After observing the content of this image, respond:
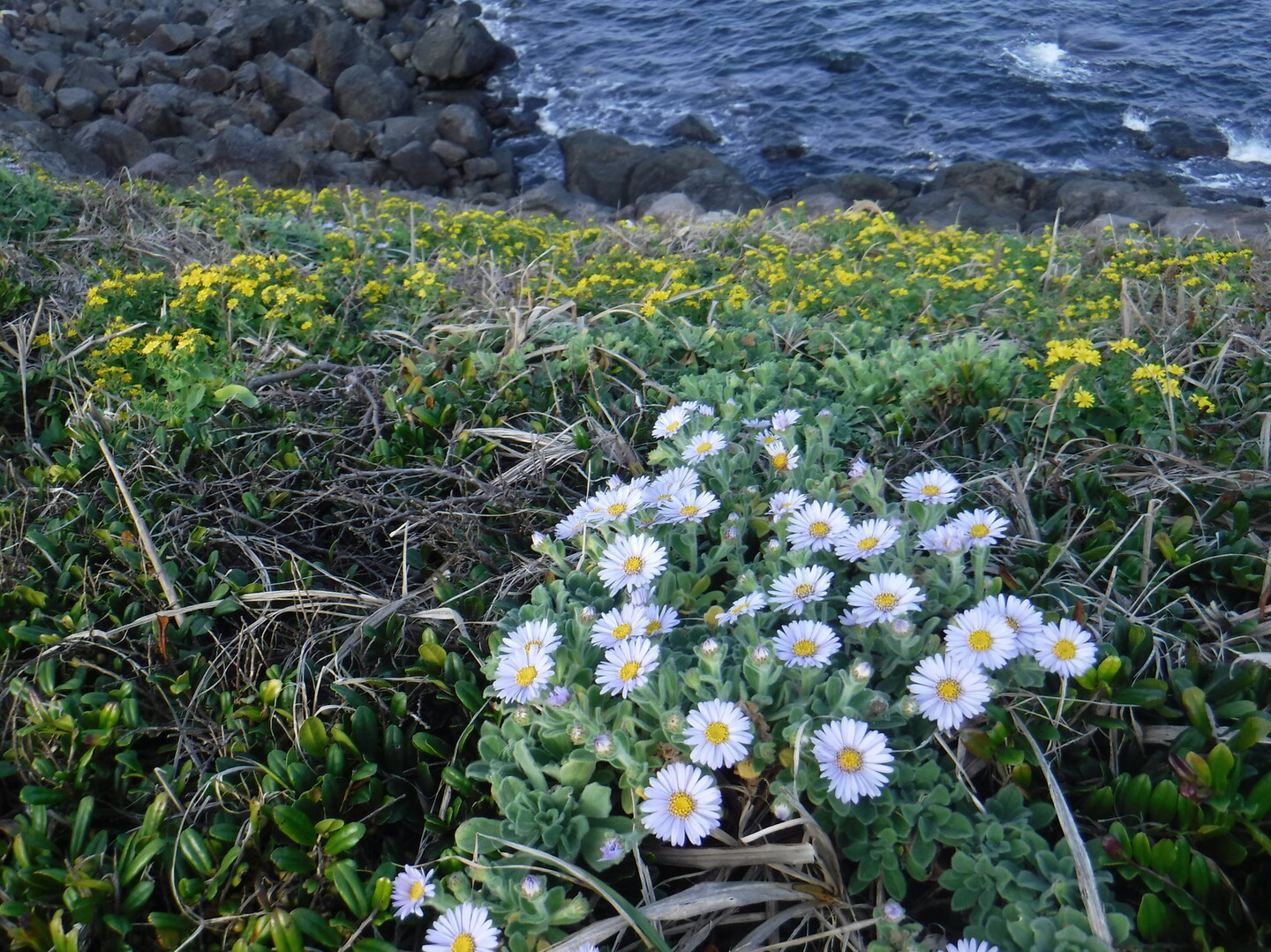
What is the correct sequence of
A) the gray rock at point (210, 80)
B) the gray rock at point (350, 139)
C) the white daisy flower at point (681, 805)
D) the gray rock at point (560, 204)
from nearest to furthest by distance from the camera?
the white daisy flower at point (681, 805), the gray rock at point (560, 204), the gray rock at point (350, 139), the gray rock at point (210, 80)

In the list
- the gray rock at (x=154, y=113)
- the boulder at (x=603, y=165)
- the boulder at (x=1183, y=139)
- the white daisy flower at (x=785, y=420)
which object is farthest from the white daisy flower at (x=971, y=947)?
the gray rock at (x=154, y=113)

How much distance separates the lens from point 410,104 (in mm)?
18375

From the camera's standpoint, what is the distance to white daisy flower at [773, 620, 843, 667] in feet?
4.66

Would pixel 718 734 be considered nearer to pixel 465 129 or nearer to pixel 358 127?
pixel 465 129

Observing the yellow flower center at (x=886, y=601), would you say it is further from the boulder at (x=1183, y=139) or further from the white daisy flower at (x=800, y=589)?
the boulder at (x=1183, y=139)

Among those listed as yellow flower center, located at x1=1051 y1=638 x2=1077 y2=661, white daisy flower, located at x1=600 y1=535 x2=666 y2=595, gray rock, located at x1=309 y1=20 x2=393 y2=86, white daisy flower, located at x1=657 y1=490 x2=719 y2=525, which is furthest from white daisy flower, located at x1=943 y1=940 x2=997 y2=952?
gray rock, located at x1=309 y1=20 x2=393 y2=86

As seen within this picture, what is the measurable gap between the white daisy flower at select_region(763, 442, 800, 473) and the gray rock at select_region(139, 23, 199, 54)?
2126cm

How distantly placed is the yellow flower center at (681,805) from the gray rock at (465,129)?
56.3 ft

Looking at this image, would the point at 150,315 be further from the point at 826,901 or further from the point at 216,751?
the point at 826,901

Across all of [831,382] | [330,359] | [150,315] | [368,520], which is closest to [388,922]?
[368,520]

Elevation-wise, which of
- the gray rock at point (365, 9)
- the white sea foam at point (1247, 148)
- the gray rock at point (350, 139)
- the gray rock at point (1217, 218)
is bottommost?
the white sea foam at point (1247, 148)

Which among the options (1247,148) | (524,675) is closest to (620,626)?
(524,675)

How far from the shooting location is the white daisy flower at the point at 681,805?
129cm

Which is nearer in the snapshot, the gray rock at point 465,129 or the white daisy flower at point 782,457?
the white daisy flower at point 782,457
